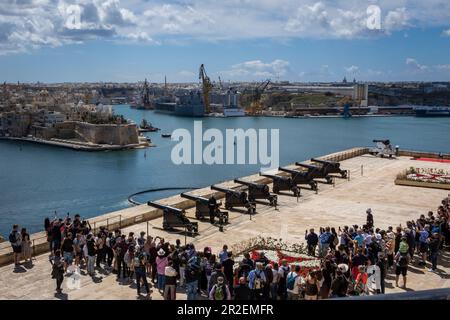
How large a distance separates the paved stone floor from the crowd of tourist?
258 millimetres

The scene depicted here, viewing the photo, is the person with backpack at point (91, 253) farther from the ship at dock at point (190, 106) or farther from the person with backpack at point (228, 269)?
the ship at dock at point (190, 106)

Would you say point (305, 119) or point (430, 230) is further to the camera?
point (305, 119)

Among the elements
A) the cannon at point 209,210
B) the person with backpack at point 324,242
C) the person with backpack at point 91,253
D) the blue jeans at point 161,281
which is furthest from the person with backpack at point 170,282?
the cannon at point 209,210

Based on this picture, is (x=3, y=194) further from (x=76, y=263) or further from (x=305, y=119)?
(x=305, y=119)

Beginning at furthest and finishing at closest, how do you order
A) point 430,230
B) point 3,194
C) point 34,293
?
point 3,194, point 430,230, point 34,293

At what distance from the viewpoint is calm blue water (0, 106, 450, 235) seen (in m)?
31.3

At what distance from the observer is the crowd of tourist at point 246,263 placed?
6.14m

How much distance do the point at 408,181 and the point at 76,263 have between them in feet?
39.0

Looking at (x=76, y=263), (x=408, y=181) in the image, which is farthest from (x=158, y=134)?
(x=76, y=263)

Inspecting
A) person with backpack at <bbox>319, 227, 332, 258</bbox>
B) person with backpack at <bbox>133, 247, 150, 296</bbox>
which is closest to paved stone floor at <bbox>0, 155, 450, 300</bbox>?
person with backpack at <bbox>133, 247, 150, 296</bbox>

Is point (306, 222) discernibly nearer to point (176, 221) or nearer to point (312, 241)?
point (176, 221)

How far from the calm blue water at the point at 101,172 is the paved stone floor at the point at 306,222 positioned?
15102 millimetres

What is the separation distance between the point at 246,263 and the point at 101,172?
4034 centimetres

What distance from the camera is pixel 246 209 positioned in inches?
520
